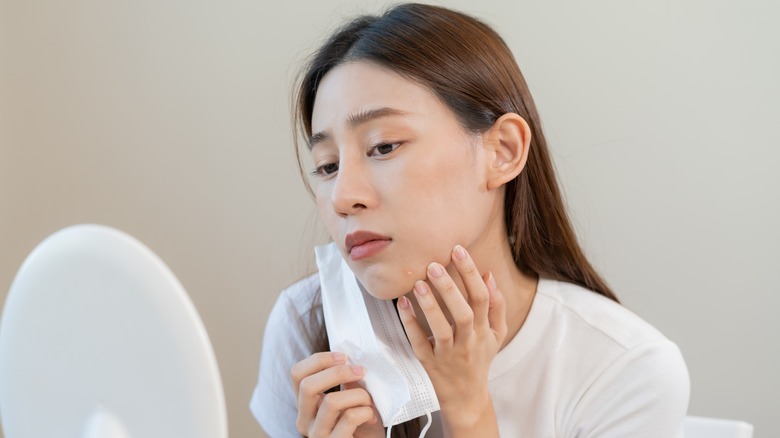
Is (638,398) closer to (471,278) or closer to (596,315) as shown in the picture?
(596,315)

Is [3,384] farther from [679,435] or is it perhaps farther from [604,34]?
[604,34]

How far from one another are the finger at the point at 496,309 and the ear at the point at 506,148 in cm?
14

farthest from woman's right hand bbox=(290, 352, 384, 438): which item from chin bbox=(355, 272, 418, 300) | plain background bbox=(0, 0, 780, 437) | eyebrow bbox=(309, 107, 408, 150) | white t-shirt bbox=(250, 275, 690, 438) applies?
plain background bbox=(0, 0, 780, 437)

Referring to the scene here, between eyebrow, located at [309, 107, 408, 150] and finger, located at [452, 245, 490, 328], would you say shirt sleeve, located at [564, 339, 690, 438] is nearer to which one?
finger, located at [452, 245, 490, 328]

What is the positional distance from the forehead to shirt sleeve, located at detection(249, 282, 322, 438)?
0.43 metres

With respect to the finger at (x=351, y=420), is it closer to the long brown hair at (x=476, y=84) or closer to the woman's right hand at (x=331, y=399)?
the woman's right hand at (x=331, y=399)

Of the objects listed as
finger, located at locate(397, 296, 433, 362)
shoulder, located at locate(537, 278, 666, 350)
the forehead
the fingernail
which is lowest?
shoulder, located at locate(537, 278, 666, 350)

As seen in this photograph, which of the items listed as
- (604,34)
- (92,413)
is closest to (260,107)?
(604,34)

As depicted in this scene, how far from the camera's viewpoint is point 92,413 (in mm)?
679

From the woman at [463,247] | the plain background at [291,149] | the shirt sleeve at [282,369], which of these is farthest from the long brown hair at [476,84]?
the plain background at [291,149]

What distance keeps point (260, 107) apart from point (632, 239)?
2.89 feet

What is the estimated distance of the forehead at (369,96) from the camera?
43.8 inches

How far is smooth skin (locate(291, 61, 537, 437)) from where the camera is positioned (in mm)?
1096

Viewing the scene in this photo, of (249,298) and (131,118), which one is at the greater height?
(131,118)
